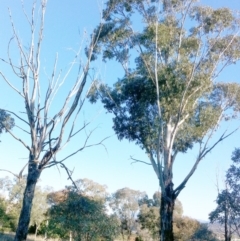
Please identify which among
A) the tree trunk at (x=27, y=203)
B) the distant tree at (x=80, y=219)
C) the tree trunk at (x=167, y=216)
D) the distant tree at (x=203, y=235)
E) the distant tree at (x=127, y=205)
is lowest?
the tree trunk at (x=27, y=203)

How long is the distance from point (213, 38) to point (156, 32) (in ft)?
9.51

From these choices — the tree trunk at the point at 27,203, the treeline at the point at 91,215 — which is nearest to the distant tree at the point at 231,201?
the treeline at the point at 91,215

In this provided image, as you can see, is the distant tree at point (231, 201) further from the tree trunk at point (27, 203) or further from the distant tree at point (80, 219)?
the tree trunk at point (27, 203)

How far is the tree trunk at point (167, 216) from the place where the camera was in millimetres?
10473

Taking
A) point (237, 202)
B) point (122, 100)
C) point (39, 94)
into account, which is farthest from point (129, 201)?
point (39, 94)

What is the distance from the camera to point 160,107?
11992 mm

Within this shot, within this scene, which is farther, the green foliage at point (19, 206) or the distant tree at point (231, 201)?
the green foliage at point (19, 206)

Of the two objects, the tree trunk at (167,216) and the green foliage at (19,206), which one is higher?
the green foliage at (19,206)

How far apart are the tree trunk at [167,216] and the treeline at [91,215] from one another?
2922 millimetres

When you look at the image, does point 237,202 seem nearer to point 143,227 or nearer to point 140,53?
point 140,53

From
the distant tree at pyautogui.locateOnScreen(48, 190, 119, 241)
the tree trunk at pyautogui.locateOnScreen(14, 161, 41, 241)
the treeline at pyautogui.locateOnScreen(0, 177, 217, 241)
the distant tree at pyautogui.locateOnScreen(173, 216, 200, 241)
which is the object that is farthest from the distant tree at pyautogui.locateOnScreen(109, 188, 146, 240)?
the tree trunk at pyautogui.locateOnScreen(14, 161, 41, 241)

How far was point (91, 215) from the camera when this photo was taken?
70.8ft

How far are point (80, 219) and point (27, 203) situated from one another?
53.0 ft

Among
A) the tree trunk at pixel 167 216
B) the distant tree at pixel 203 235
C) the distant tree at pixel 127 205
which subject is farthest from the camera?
the distant tree at pixel 127 205
